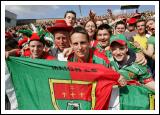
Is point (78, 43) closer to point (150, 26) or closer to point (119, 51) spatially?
point (119, 51)

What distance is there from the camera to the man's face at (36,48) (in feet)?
17.5

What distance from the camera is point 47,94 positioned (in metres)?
5.35

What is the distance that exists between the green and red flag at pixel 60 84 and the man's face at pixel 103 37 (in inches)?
35.7

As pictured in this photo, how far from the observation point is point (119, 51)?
5.19m

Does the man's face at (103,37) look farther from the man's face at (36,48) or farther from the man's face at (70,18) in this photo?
the man's face at (36,48)

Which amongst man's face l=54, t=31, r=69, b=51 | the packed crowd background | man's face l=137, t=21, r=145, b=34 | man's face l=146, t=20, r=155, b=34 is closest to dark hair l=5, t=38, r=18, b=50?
the packed crowd background

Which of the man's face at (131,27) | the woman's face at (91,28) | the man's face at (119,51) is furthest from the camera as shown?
the man's face at (131,27)

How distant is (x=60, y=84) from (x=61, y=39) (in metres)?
0.79

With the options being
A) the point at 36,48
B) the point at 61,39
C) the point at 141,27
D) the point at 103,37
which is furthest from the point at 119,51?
the point at 141,27

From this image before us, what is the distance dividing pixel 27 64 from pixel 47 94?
611mm

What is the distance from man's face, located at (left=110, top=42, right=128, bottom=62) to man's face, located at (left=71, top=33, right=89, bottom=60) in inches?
18.5

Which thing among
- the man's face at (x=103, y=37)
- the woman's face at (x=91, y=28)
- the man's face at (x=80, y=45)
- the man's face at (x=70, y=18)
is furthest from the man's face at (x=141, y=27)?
the man's face at (x=80, y=45)

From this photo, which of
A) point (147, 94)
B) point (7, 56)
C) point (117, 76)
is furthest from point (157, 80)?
point (7, 56)

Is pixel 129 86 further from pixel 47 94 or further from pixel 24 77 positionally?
pixel 24 77
